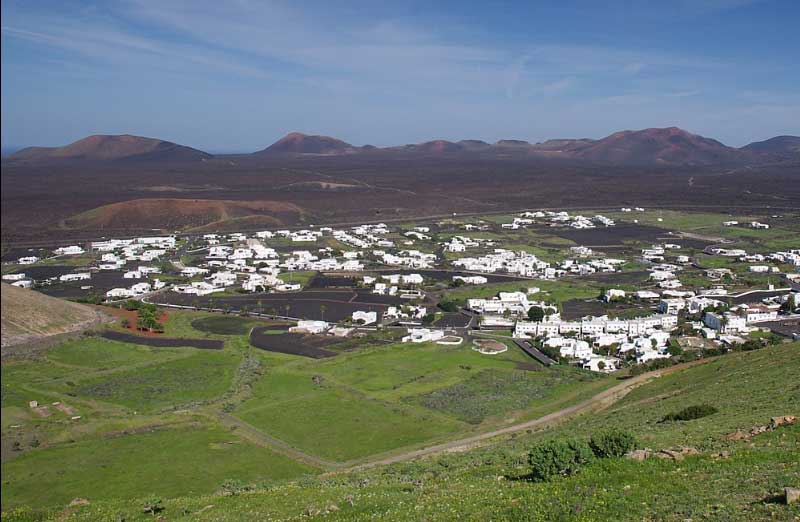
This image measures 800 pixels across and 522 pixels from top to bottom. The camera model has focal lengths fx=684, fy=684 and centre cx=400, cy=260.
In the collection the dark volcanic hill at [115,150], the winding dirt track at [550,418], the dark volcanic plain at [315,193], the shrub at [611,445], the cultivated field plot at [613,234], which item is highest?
the dark volcanic hill at [115,150]

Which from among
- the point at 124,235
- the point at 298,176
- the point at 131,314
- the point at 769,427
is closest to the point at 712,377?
the point at 769,427

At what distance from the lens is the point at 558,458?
12.5 m

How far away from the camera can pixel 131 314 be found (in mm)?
42000

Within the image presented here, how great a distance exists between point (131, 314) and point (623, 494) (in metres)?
37.3

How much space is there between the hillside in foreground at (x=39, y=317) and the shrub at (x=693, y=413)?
17.3m

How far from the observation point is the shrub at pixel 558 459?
1249 cm

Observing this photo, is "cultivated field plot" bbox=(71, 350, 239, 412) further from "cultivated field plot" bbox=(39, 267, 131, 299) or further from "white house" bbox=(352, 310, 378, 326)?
"cultivated field plot" bbox=(39, 267, 131, 299)

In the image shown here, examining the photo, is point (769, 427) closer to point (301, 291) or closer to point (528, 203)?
point (301, 291)

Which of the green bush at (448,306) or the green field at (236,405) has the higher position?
the green bush at (448,306)

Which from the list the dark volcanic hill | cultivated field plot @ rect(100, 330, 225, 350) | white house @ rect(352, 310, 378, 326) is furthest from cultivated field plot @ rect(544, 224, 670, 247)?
the dark volcanic hill

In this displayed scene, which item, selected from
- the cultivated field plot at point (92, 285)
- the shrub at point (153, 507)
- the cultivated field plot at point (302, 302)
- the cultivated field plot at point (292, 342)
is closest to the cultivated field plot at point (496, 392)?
the cultivated field plot at point (292, 342)

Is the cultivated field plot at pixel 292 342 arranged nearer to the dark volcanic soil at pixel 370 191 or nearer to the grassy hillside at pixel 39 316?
the grassy hillside at pixel 39 316

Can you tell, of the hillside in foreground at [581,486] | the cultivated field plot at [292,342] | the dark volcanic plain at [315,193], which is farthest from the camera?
the dark volcanic plain at [315,193]

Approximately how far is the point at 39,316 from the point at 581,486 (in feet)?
78.4
